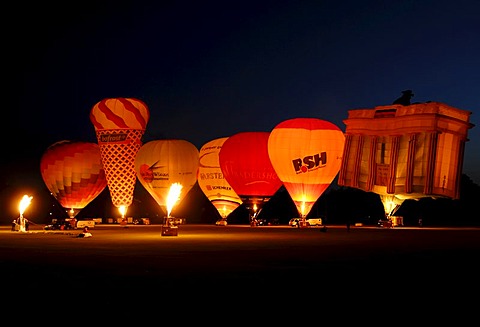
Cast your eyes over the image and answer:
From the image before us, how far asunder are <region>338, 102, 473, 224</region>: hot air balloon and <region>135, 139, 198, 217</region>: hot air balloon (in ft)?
42.5

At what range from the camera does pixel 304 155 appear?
5056 cm

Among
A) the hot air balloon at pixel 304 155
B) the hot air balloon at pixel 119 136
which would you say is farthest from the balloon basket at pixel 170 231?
the hot air balloon at pixel 119 136

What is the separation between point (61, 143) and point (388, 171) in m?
27.8

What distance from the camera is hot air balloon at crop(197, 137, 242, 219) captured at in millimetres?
59500

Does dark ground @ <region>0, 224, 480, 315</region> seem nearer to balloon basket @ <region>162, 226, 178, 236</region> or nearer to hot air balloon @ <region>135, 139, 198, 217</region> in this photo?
balloon basket @ <region>162, 226, 178, 236</region>

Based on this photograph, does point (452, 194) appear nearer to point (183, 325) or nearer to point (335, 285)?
point (335, 285)

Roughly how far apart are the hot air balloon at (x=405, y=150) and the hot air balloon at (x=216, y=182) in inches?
392

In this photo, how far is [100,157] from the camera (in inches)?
2376

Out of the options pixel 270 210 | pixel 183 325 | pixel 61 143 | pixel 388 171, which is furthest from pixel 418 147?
pixel 270 210

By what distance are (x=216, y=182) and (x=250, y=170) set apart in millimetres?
5720

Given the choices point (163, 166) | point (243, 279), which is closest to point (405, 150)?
point (163, 166)

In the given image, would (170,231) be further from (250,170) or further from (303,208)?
(250,170)

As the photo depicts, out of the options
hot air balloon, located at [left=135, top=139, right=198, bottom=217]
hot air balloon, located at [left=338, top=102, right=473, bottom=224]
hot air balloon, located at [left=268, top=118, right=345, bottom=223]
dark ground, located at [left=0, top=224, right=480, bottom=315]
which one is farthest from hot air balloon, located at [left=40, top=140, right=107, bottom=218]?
dark ground, located at [left=0, top=224, right=480, bottom=315]

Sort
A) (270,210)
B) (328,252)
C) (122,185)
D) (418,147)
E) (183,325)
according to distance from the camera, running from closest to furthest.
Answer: (183,325) < (328,252) < (418,147) < (122,185) < (270,210)
